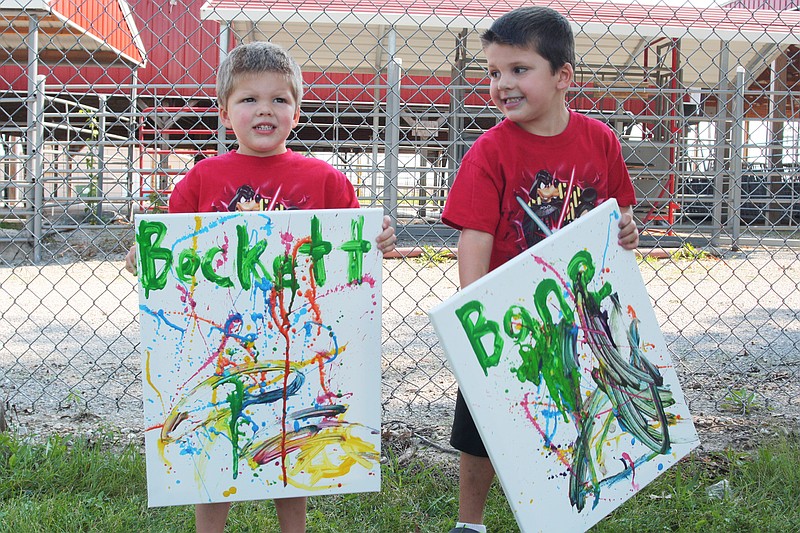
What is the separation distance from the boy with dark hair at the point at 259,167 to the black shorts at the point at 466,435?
423 millimetres

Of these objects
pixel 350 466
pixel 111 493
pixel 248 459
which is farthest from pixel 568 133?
pixel 111 493

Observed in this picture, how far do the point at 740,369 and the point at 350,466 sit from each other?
265cm

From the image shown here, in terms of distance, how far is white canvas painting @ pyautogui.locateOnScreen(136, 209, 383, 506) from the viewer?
5.92 feet

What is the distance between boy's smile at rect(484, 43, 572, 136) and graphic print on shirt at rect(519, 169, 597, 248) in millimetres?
163

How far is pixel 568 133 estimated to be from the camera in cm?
199

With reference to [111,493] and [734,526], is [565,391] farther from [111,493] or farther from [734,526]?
[111,493]

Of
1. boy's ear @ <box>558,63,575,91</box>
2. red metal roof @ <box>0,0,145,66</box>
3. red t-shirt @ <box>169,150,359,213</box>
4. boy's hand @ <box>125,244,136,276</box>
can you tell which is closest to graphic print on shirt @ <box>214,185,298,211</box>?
red t-shirt @ <box>169,150,359,213</box>

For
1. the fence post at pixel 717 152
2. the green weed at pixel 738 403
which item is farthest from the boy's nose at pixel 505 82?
the fence post at pixel 717 152

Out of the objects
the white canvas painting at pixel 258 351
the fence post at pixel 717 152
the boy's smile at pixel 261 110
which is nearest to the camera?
the white canvas painting at pixel 258 351

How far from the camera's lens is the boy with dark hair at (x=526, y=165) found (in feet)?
6.17

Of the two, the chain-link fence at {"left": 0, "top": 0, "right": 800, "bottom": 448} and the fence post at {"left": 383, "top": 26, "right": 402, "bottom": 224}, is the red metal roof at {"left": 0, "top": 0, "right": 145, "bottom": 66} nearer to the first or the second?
the chain-link fence at {"left": 0, "top": 0, "right": 800, "bottom": 448}

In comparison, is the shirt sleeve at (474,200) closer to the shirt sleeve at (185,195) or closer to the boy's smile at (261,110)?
the boy's smile at (261,110)

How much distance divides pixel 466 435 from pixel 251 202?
793 millimetres

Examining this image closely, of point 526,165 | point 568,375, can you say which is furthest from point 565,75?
point 568,375
